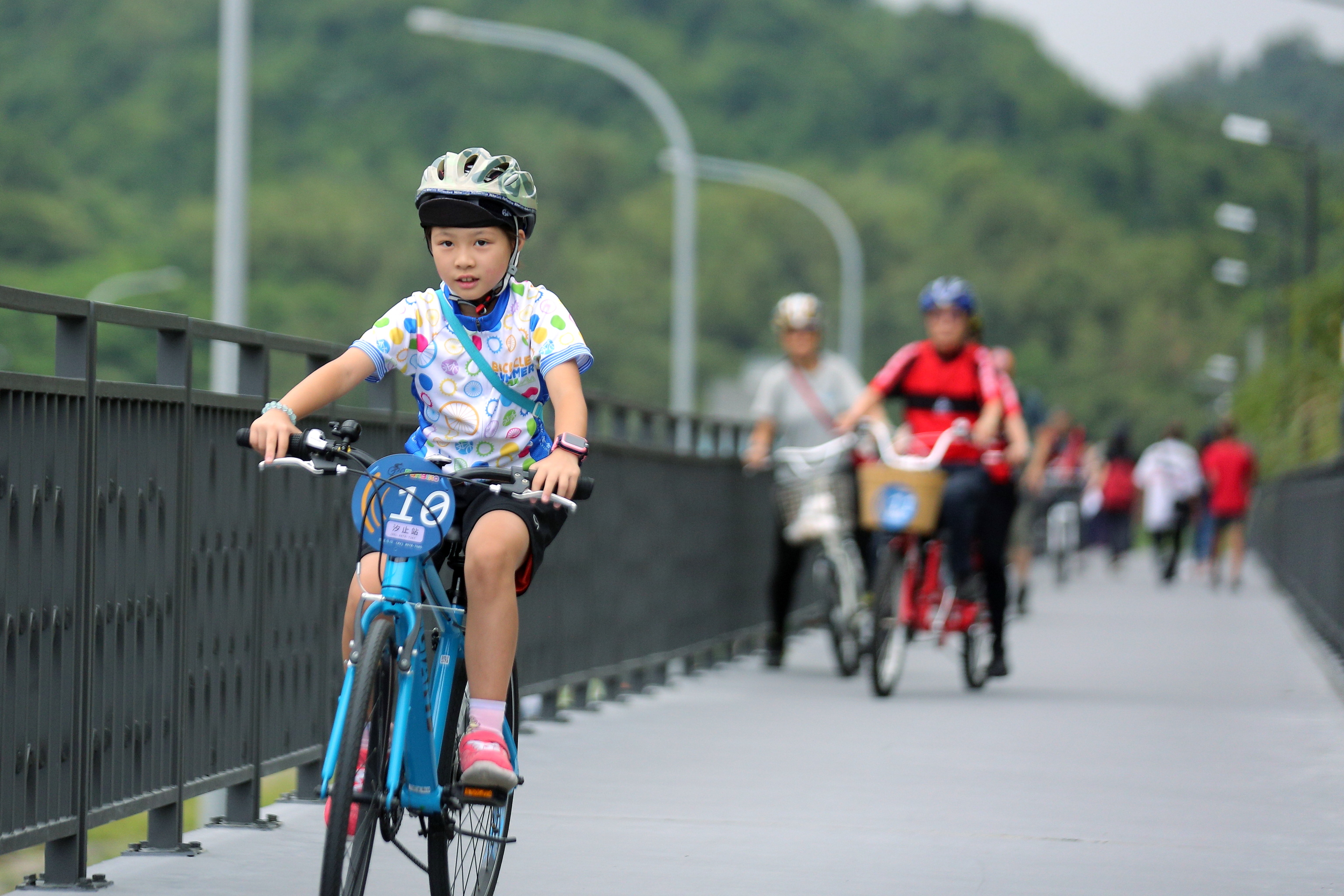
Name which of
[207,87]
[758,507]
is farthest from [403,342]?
[207,87]

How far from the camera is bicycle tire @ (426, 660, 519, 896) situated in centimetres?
475

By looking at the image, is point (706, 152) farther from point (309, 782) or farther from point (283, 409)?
point (283, 409)

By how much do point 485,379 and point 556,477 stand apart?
60 cm

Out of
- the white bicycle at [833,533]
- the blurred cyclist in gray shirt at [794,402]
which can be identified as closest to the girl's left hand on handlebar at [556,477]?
the white bicycle at [833,533]

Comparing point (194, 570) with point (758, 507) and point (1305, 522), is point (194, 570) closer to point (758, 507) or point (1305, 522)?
point (758, 507)

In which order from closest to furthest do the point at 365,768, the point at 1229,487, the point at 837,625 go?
the point at 365,768
the point at 837,625
the point at 1229,487

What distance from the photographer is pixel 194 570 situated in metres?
5.87

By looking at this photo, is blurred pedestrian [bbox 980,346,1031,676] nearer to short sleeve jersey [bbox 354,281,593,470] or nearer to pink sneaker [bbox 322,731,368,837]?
short sleeve jersey [bbox 354,281,593,470]

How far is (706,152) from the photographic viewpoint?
380 feet

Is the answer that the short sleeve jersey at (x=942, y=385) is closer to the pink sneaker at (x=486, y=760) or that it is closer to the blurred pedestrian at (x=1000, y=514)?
the blurred pedestrian at (x=1000, y=514)

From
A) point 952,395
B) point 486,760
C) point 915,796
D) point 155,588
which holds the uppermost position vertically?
point 952,395

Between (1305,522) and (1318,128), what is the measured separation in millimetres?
18180

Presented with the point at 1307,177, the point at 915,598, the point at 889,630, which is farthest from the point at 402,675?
the point at 1307,177

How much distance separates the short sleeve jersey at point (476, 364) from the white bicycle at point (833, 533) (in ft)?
22.7
